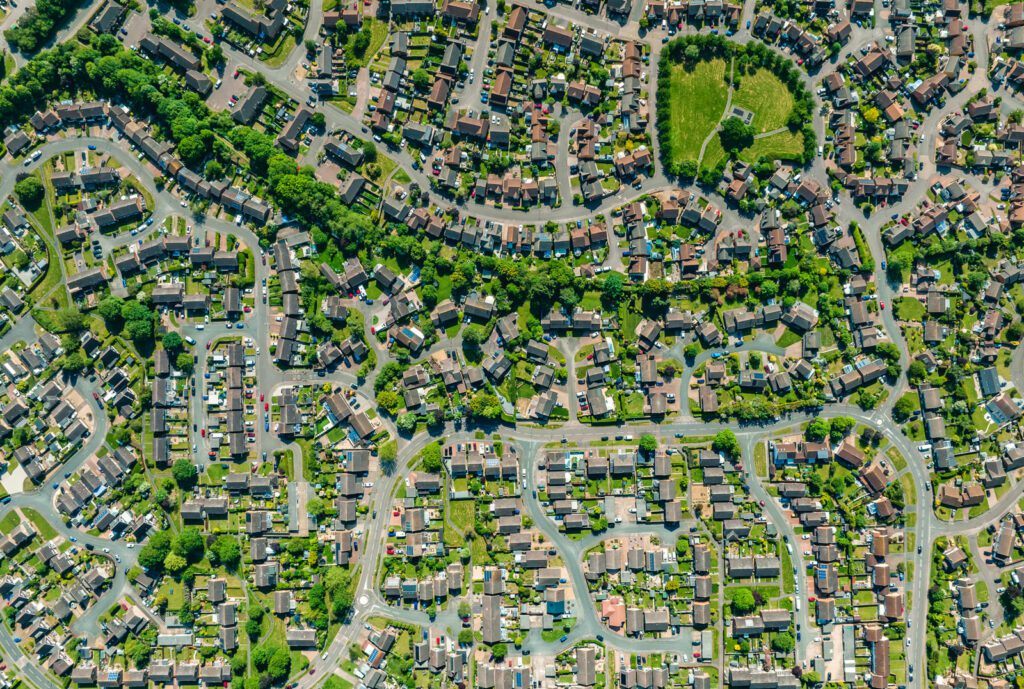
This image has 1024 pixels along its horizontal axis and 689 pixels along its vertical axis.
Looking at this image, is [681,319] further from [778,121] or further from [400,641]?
[400,641]

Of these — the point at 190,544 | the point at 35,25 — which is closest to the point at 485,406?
the point at 190,544

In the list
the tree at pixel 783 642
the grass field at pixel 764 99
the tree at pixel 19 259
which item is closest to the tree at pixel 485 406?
the tree at pixel 783 642

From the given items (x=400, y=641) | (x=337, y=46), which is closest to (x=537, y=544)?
(x=400, y=641)

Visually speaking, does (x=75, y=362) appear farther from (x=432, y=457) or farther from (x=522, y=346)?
(x=522, y=346)

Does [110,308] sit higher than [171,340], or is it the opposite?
[110,308]

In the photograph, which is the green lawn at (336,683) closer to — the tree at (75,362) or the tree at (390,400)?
the tree at (390,400)
